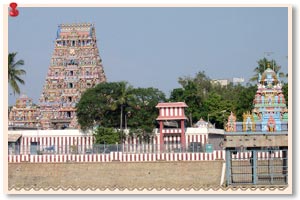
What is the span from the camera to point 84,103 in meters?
67.9

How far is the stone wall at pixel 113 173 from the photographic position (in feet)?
173

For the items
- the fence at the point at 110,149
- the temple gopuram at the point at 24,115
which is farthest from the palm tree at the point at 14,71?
the temple gopuram at the point at 24,115

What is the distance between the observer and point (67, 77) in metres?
79.2

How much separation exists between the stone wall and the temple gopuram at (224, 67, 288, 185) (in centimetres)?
240

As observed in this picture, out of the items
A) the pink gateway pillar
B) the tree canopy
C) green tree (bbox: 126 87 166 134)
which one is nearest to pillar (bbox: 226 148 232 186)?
the pink gateway pillar

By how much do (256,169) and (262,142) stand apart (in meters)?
5.10

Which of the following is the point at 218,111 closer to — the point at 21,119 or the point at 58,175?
the point at 21,119

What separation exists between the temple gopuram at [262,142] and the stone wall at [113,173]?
240cm

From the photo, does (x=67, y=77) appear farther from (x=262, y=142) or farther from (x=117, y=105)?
(x=262, y=142)

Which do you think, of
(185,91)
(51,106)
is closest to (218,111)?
(185,91)

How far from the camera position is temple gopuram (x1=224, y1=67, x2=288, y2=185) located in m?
42.2

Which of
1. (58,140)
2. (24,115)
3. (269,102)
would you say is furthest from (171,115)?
(24,115)

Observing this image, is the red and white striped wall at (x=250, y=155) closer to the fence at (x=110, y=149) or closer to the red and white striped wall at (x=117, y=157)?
the red and white striped wall at (x=117, y=157)

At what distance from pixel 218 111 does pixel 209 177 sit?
95.5ft
